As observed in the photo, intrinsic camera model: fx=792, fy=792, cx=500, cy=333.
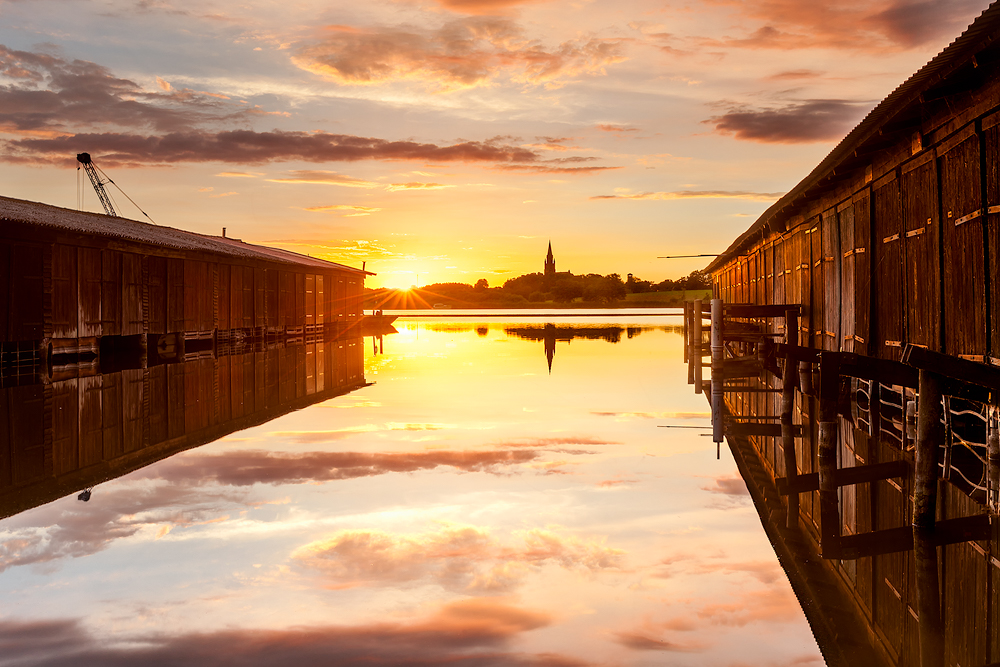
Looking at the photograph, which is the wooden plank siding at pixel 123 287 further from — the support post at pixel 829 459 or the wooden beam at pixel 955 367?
the wooden beam at pixel 955 367

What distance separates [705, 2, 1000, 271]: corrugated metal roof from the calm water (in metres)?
5.30

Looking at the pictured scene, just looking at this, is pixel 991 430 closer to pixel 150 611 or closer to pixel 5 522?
pixel 150 611

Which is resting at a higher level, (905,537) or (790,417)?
(790,417)

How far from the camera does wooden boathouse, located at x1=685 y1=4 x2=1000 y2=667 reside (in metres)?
5.85

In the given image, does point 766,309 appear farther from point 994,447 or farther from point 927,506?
point 927,506

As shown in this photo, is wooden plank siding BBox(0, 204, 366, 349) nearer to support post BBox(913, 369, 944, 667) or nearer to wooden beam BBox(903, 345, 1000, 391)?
wooden beam BBox(903, 345, 1000, 391)

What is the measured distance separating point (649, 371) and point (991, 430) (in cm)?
1778

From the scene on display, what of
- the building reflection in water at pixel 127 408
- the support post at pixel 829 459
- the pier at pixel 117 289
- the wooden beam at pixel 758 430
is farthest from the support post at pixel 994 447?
the pier at pixel 117 289

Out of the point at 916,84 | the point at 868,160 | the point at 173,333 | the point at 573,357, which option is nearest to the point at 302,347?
the point at 173,333

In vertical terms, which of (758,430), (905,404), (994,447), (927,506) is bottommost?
(758,430)

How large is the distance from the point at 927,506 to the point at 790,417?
7738mm

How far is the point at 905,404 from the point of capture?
11156mm

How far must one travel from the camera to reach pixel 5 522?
798 centimetres

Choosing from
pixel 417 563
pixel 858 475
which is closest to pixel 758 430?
pixel 858 475
